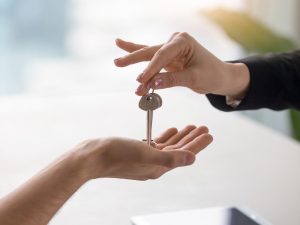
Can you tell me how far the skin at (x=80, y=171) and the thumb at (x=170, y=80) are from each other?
132mm

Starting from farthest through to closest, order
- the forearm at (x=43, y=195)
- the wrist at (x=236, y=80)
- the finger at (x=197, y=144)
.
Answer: the wrist at (x=236, y=80) → the finger at (x=197, y=144) → the forearm at (x=43, y=195)

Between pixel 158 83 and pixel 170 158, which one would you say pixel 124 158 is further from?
pixel 158 83

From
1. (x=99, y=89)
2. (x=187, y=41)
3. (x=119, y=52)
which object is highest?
(x=187, y=41)

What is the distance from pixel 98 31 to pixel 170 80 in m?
1.55

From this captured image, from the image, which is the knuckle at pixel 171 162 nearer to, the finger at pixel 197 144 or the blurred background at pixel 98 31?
the finger at pixel 197 144

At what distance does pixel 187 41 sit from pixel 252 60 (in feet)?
0.88

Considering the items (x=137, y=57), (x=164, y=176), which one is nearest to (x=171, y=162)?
(x=137, y=57)

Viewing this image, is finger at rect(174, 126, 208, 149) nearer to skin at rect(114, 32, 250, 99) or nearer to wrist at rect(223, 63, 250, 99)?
skin at rect(114, 32, 250, 99)

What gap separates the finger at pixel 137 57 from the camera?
0.87 meters

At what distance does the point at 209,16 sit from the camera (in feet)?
7.32

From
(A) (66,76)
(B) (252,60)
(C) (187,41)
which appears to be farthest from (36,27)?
(C) (187,41)

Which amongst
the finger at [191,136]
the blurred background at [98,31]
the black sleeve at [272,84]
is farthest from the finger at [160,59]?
the blurred background at [98,31]

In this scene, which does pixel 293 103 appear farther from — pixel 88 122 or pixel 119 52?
pixel 119 52

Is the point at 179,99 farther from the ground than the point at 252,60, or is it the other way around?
the point at 252,60
